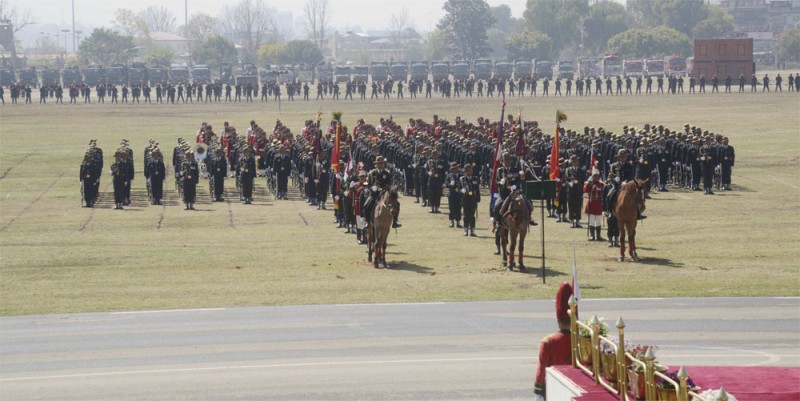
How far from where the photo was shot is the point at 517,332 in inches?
801

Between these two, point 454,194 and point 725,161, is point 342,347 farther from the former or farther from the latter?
point 725,161

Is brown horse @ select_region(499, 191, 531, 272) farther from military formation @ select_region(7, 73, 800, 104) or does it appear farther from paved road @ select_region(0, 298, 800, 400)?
military formation @ select_region(7, 73, 800, 104)

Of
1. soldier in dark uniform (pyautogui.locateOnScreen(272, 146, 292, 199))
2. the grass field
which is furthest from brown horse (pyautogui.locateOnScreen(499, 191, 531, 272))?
soldier in dark uniform (pyautogui.locateOnScreen(272, 146, 292, 199))

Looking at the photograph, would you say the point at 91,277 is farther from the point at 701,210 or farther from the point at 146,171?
the point at 701,210

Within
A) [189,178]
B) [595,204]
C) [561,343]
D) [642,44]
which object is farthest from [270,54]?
[561,343]

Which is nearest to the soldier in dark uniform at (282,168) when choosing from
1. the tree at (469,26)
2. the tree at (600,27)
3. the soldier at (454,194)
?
the soldier at (454,194)

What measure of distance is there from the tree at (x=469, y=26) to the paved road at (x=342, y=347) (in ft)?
538

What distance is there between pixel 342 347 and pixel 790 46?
151m

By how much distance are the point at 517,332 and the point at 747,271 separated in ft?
25.9

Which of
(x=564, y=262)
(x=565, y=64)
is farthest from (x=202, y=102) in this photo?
(x=564, y=262)

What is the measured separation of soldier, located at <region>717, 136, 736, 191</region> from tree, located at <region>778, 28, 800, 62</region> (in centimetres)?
12663

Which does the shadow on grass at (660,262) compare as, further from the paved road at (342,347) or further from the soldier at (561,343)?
the soldier at (561,343)

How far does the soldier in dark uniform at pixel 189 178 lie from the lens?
37719 mm

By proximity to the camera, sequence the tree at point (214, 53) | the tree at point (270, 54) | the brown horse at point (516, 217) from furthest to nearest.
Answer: the tree at point (270, 54), the tree at point (214, 53), the brown horse at point (516, 217)
